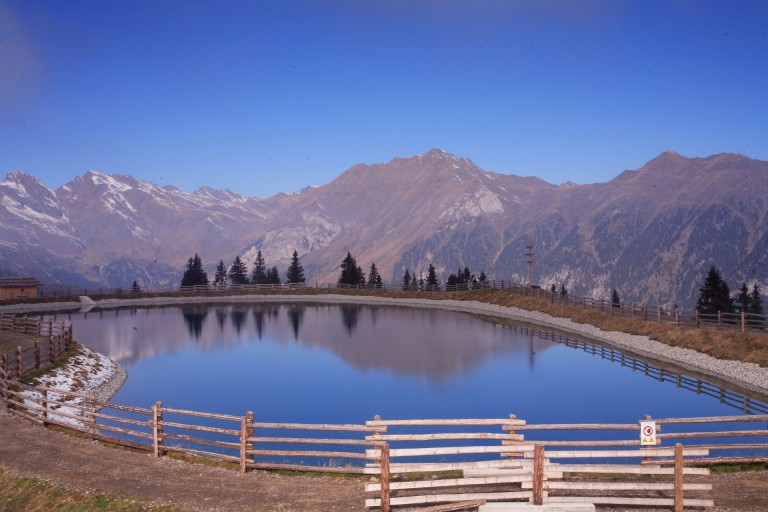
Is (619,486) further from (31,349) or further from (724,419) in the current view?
(31,349)

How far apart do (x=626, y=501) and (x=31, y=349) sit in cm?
3566

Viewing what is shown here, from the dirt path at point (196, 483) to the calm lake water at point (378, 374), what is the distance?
11.6 m

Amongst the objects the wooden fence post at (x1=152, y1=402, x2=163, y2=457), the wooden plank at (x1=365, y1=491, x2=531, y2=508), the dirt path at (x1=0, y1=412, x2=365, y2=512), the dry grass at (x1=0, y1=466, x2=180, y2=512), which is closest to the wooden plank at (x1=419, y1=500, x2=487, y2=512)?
the wooden plank at (x1=365, y1=491, x2=531, y2=508)

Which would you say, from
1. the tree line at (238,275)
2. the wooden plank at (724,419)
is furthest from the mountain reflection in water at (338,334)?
the tree line at (238,275)

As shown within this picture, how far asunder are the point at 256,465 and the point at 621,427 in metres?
11.0

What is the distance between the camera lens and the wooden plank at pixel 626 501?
15.3 m

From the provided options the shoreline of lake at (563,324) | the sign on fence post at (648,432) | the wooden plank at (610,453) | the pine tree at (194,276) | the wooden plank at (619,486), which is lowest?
the shoreline of lake at (563,324)

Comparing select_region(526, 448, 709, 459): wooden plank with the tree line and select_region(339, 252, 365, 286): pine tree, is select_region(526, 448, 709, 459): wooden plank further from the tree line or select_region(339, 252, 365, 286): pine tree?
the tree line

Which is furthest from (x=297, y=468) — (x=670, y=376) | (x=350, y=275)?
(x=350, y=275)

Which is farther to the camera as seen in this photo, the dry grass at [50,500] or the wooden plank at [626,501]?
the dry grass at [50,500]

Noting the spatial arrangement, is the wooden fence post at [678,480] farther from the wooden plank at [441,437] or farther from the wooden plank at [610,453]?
the wooden plank at [441,437]

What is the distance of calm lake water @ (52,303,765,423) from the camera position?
33469 mm

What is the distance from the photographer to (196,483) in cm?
1830

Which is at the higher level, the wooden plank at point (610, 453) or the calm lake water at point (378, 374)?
the wooden plank at point (610, 453)
